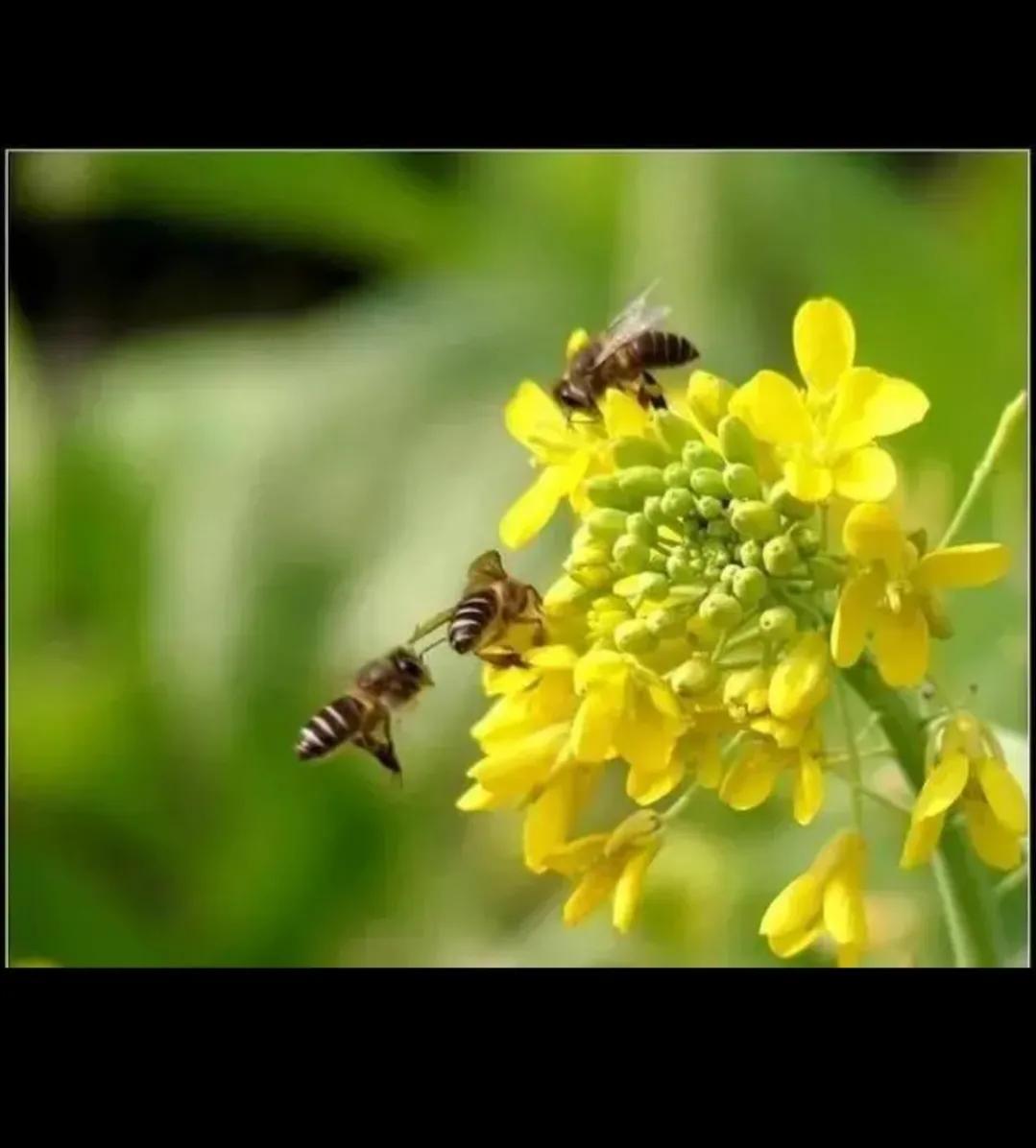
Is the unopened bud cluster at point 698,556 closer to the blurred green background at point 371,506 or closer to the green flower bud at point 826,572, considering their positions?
the green flower bud at point 826,572

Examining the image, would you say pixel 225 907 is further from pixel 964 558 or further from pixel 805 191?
pixel 964 558

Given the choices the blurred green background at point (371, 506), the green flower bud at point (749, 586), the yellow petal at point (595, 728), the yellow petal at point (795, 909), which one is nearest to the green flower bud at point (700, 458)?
the green flower bud at point (749, 586)

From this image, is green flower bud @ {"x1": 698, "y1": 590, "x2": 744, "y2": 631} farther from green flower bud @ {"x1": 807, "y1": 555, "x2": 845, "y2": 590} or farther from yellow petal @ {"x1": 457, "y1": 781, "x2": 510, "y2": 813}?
yellow petal @ {"x1": 457, "y1": 781, "x2": 510, "y2": 813}

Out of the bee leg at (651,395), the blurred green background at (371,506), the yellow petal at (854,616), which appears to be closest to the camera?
the yellow petal at (854,616)

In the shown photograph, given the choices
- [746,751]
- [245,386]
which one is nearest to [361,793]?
[245,386]

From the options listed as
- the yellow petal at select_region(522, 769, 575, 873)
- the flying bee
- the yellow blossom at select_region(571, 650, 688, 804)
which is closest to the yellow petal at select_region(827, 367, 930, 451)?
the yellow blossom at select_region(571, 650, 688, 804)

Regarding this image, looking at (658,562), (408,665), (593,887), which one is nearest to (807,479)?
(658,562)

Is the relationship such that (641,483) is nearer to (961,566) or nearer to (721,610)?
(721,610)
